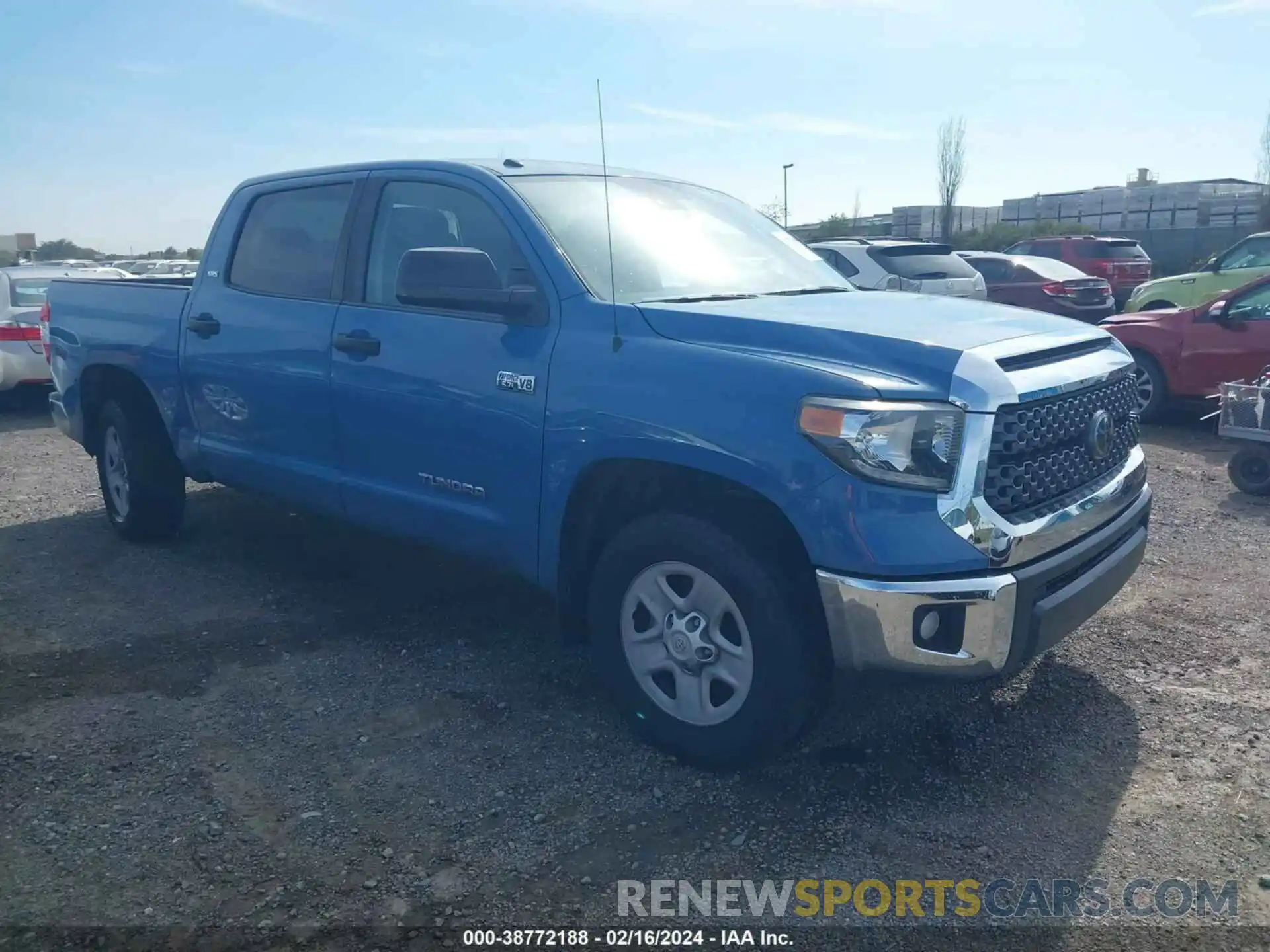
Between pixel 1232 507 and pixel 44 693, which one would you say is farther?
pixel 1232 507

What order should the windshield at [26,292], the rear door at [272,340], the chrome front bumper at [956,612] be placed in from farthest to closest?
the windshield at [26,292] < the rear door at [272,340] < the chrome front bumper at [956,612]

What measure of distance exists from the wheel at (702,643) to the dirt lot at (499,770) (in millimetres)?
196

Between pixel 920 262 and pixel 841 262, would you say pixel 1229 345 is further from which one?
pixel 841 262

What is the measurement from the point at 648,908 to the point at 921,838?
0.86 meters

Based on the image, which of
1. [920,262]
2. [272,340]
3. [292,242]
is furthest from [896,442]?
[920,262]

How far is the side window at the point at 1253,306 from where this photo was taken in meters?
8.84

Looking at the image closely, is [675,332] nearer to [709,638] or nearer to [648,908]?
[709,638]

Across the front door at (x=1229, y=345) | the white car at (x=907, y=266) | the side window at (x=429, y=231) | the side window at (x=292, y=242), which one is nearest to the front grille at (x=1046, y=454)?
the side window at (x=429, y=231)

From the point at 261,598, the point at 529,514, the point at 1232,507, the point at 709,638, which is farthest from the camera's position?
the point at 1232,507

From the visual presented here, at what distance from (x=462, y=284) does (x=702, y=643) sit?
4.95 ft

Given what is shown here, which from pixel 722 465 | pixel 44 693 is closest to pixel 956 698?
pixel 722 465

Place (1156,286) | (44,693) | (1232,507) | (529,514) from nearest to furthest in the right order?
(529,514), (44,693), (1232,507), (1156,286)

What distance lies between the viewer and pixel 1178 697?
4.05 m

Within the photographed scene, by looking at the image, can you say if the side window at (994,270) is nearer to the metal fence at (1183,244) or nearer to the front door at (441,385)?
the front door at (441,385)
